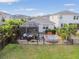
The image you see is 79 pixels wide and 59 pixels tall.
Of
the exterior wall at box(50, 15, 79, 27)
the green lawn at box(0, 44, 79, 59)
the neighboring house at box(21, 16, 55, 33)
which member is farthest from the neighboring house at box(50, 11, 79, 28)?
the green lawn at box(0, 44, 79, 59)

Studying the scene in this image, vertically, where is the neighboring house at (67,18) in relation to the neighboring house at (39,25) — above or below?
above

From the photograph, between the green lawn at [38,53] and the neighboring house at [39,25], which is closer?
the green lawn at [38,53]

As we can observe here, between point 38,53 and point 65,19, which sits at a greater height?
point 65,19

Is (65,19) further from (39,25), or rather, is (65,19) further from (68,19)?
(39,25)

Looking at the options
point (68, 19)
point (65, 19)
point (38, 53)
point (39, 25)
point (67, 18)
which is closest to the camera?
point (38, 53)

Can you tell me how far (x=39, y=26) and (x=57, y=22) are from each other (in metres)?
5.32

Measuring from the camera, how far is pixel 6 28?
18.0 meters

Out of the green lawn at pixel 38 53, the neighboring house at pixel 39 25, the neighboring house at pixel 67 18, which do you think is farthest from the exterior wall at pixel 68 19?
the green lawn at pixel 38 53

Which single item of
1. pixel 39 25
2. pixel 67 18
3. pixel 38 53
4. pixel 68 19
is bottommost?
pixel 38 53

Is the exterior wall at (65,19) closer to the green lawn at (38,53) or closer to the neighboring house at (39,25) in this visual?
the neighboring house at (39,25)

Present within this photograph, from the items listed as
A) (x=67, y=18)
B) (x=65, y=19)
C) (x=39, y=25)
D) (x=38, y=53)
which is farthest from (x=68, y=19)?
(x=38, y=53)

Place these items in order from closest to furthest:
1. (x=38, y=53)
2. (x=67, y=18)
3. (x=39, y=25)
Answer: (x=38, y=53) < (x=39, y=25) < (x=67, y=18)

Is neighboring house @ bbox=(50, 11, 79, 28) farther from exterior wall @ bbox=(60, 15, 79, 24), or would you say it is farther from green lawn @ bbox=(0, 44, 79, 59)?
green lawn @ bbox=(0, 44, 79, 59)

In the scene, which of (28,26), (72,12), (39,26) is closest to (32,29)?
(28,26)
